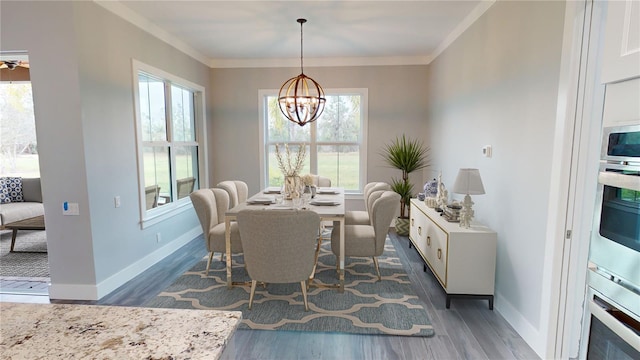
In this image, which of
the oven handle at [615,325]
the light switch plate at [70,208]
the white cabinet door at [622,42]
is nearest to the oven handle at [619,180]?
the white cabinet door at [622,42]

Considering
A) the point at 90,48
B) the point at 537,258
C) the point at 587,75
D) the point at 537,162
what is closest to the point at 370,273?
the point at 537,258

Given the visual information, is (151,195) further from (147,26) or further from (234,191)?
(147,26)

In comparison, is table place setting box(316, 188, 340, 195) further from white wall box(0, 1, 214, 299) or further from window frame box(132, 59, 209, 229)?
white wall box(0, 1, 214, 299)

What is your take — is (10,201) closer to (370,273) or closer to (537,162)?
(370,273)

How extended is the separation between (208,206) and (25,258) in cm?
285

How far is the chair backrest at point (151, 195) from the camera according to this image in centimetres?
388

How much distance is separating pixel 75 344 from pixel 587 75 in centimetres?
262

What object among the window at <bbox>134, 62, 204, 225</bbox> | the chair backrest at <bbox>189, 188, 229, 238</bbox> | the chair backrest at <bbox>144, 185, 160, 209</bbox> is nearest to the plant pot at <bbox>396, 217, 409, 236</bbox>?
the chair backrest at <bbox>189, 188, 229, 238</bbox>

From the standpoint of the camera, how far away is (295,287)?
3176mm

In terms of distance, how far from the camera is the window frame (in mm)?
3523

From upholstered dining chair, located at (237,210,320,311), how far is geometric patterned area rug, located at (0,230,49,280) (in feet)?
8.61

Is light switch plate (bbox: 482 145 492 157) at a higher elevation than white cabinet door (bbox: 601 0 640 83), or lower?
lower

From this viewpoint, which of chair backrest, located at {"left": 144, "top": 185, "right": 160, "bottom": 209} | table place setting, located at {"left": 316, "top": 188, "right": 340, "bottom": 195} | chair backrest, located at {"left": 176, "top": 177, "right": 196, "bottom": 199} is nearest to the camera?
chair backrest, located at {"left": 144, "top": 185, "right": 160, "bottom": 209}

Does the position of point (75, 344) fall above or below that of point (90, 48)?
below
